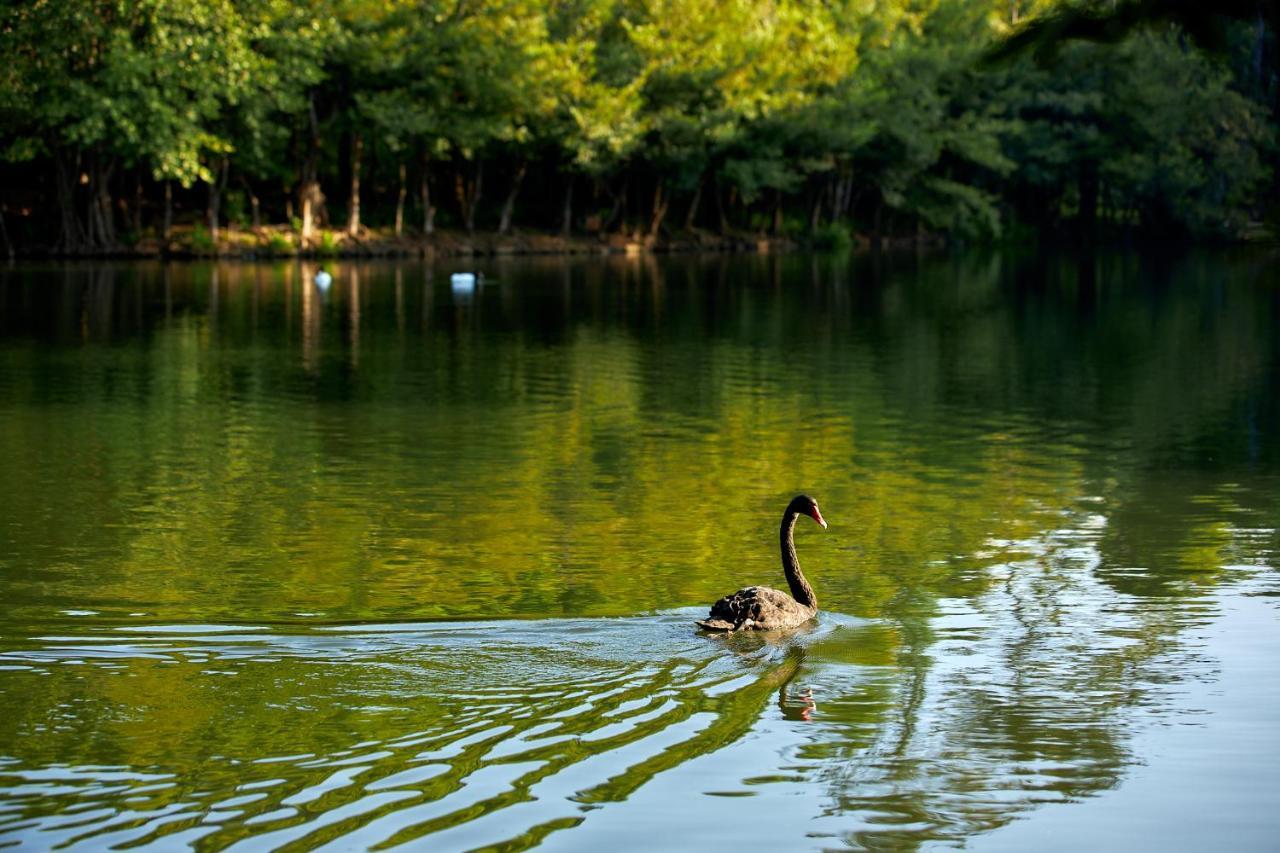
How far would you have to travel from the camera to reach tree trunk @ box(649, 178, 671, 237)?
83125 millimetres

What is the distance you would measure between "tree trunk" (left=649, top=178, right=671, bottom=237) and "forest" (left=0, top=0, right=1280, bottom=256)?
221mm

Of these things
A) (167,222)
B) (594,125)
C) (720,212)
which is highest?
(594,125)

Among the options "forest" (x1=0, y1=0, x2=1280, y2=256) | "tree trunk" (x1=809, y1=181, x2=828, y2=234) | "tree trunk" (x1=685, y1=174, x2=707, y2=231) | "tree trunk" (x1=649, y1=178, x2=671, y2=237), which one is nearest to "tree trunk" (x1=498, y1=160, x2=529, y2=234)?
"forest" (x1=0, y1=0, x2=1280, y2=256)

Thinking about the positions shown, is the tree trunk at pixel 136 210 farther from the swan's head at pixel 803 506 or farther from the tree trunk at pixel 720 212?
the swan's head at pixel 803 506

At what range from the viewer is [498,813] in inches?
332

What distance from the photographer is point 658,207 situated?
276 ft

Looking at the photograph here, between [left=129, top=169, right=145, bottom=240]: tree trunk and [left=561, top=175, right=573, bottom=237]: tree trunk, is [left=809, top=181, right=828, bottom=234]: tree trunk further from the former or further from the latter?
[left=129, top=169, right=145, bottom=240]: tree trunk

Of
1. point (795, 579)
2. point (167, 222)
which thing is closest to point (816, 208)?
point (167, 222)

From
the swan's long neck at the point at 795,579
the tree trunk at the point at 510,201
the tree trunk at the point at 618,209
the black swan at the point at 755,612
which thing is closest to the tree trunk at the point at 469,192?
the tree trunk at the point at 510,201

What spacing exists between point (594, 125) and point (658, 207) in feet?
41.9

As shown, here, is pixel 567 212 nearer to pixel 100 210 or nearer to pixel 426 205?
pixel 426 205

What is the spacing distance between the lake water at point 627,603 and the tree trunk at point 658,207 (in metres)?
52.3

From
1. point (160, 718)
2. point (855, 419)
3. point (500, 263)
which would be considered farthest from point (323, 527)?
point (500, 263)

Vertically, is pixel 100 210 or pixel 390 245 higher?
pixel 100 210
